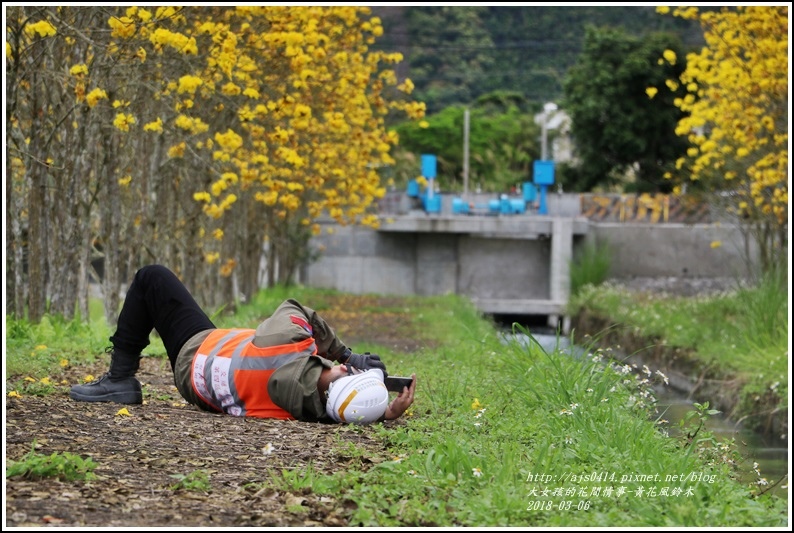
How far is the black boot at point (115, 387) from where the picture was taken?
794 cm

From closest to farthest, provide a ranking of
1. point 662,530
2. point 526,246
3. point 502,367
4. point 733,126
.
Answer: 1. point 662,530
2. point 502,367
3. point 733,126
4. point 526,246

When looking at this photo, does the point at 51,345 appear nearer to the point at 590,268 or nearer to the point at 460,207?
the point at 590,268

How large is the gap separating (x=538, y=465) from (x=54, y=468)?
232 centimetres

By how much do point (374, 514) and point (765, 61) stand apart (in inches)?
501

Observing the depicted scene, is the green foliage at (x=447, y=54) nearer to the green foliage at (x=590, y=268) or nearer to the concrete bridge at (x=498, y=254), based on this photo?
the concrete bridge at (x=498, y=254)

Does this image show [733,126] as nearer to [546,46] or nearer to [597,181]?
[597,181]

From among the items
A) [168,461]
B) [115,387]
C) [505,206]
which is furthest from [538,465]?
[505,206]

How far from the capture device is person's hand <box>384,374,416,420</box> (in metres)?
7.67

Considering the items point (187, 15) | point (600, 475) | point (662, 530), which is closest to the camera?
point (662, 530)

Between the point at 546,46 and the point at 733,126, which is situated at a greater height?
the point at 546,46

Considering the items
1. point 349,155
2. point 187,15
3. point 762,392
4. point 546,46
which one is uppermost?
point 546,46

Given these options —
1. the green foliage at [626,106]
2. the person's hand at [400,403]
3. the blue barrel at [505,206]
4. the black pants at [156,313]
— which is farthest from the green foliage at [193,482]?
the green foliage at [626,106]

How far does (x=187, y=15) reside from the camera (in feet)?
43.3

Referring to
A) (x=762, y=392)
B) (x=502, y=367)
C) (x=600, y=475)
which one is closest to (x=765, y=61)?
(x=762, y=392)
